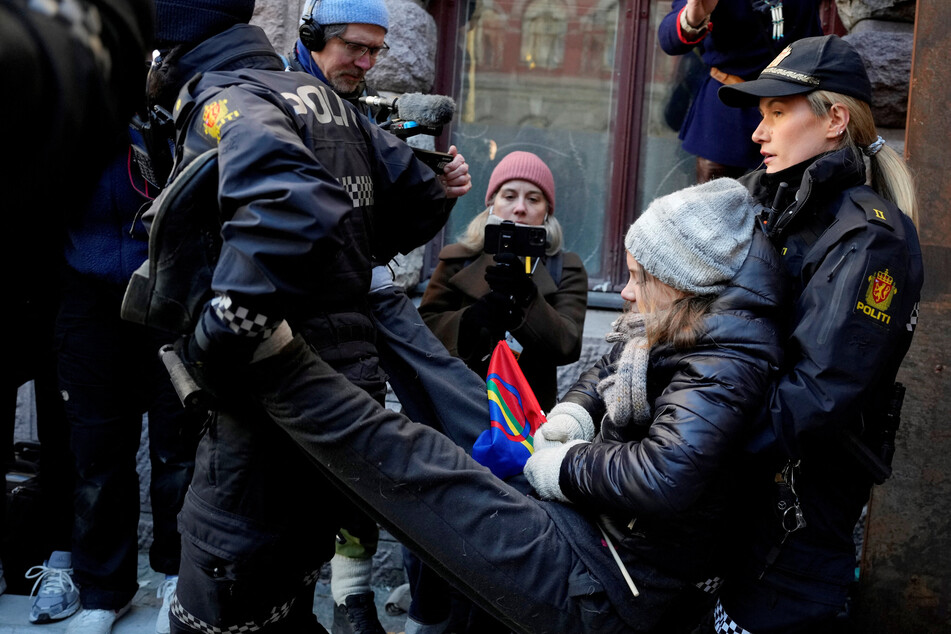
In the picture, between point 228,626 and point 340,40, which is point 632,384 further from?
point 340,40

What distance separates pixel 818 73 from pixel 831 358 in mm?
761

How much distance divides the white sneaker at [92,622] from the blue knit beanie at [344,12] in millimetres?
2132

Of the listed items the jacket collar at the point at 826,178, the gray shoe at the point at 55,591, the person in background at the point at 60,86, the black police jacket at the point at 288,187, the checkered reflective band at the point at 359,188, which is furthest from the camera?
Answer: the gray shoe at the point at 55,591

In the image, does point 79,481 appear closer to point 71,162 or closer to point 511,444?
point 511,444

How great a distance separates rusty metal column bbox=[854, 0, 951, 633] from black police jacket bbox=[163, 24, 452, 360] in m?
1.65

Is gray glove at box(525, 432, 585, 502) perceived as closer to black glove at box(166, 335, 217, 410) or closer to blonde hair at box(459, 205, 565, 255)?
black glove at box(166, 335, 217, 410)

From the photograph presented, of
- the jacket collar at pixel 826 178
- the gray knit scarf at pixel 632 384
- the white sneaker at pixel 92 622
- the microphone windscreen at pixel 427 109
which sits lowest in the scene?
the white sneaker at pixel 92 622

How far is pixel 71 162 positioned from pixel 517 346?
244 centimetres

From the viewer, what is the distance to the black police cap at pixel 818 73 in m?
2.31

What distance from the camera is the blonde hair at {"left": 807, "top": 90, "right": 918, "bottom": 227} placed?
2318mm

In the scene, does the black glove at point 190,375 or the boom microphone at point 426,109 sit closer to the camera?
the black glove at point 190,375

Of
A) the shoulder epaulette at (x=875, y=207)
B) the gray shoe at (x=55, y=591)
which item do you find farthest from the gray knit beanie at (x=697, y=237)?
the gray shoe at (x=55, y=591)

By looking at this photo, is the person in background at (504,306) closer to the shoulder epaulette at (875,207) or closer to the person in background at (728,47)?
the person in background at (728,47)

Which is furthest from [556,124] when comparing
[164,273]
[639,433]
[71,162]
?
[71,162]
